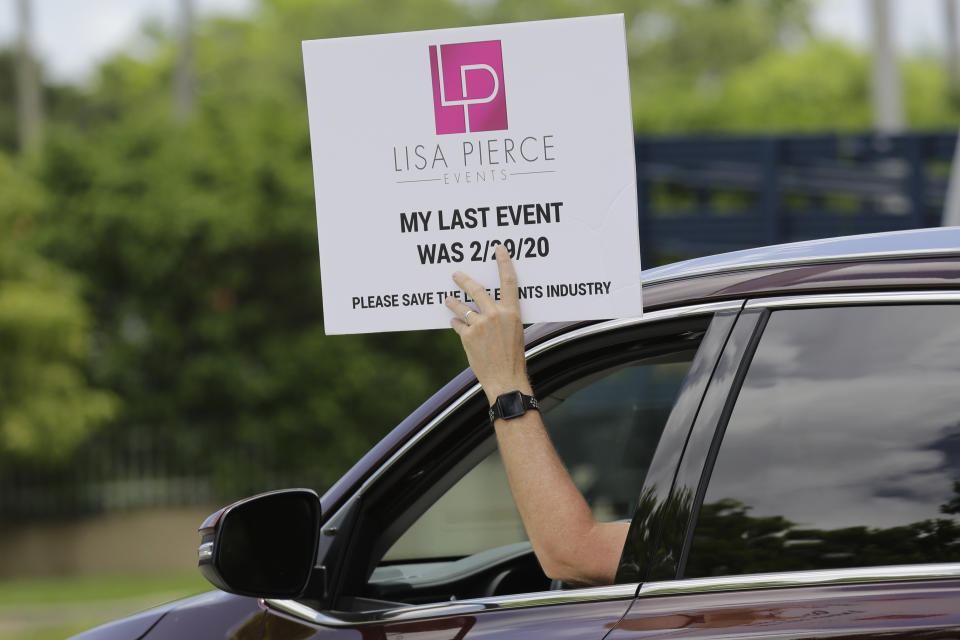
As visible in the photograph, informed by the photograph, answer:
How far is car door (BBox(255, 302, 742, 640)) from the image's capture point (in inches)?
86.2

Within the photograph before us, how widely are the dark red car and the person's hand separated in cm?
11

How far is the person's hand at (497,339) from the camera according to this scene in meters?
2.30

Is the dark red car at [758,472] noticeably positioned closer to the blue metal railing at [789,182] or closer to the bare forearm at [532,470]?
the bare forearm at [532,470]

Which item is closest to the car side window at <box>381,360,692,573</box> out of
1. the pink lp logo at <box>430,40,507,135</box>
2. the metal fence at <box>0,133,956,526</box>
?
the pink lp logo at <box>430,40,507,135</box>

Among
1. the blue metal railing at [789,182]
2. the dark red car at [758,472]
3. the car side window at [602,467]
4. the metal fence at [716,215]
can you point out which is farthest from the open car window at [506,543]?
the blue metal railing at [789,182]

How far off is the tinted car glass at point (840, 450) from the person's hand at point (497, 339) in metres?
0.38

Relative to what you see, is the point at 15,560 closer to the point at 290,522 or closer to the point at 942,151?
the point at 942,151

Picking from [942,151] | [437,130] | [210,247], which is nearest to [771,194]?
[942,151]

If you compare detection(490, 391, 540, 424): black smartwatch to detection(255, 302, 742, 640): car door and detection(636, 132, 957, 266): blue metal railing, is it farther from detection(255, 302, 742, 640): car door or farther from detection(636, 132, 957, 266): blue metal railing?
detection(636, 132, 957, 266): blue metal railing

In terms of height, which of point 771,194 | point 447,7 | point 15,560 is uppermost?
point 447,7

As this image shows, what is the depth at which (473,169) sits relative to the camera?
7.75ft

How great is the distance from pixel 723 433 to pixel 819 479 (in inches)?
6.4

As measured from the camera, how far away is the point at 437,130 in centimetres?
239

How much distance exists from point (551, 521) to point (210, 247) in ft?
54.7
